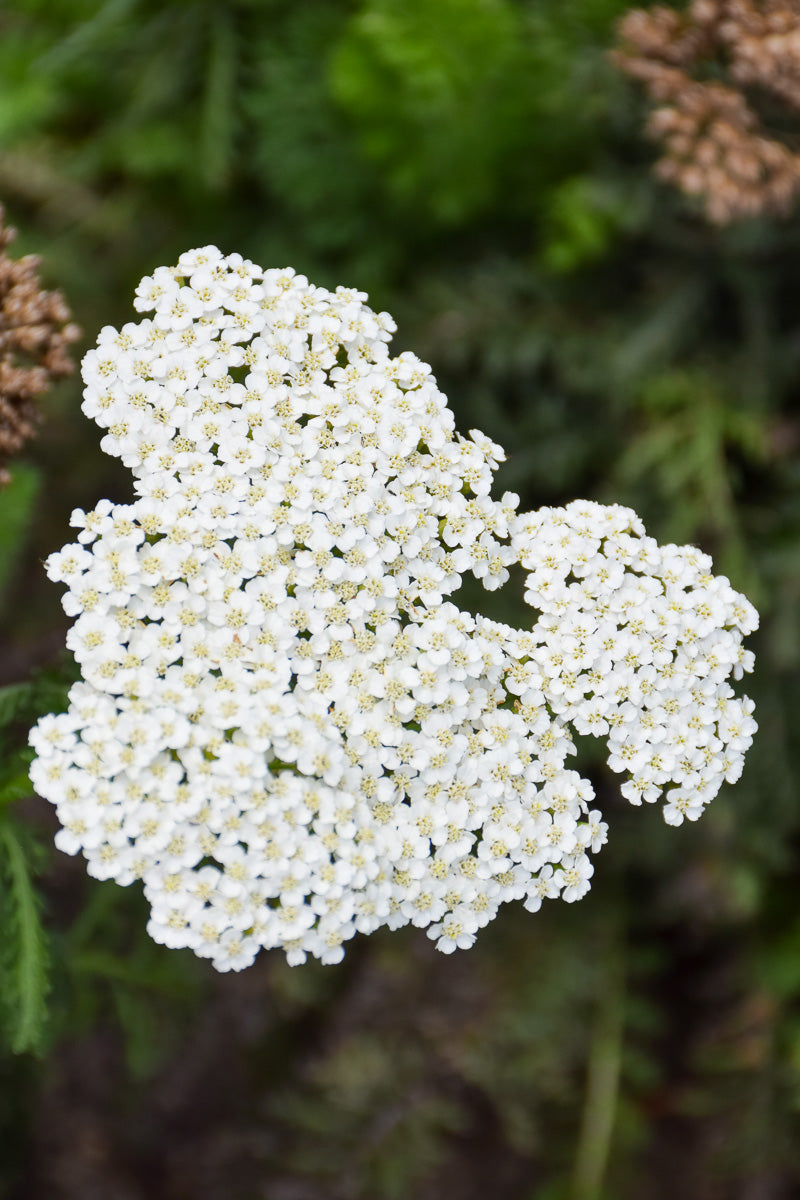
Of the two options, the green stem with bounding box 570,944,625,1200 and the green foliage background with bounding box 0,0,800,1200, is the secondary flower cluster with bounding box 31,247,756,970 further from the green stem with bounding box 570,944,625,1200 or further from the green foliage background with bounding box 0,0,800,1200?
the green stem with bounding box 570,944,625,1200

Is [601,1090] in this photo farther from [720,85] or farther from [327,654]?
[720,85]

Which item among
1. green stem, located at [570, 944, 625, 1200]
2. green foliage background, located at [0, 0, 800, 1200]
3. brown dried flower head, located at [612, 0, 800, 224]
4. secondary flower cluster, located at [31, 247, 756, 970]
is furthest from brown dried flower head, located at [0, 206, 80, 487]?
green stem, located at [570, 944, 625, 1200]

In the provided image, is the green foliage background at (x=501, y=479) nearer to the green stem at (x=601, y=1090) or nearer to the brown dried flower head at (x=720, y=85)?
the green stem at (x=601, y=1090)

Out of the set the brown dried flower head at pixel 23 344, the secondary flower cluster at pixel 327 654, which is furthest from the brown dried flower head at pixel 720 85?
the brown dried flower head at pixel 23 344

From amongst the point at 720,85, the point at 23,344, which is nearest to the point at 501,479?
the point at 720,85

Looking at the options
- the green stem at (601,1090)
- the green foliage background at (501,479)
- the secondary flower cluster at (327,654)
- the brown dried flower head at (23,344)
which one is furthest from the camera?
the green stem at (601,1090)
